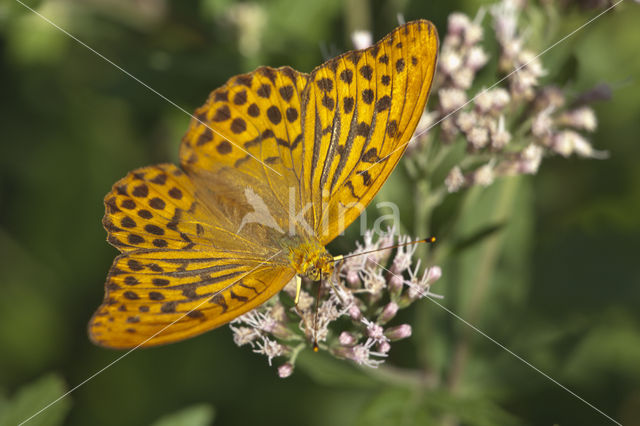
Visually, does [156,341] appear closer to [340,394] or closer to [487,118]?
[487,118]

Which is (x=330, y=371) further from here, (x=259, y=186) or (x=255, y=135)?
(x=255, y=135)

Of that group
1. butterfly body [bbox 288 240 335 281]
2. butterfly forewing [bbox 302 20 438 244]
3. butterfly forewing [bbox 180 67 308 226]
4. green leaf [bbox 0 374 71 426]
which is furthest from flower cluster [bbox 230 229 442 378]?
green leaf [bbox 0 374 71 426]

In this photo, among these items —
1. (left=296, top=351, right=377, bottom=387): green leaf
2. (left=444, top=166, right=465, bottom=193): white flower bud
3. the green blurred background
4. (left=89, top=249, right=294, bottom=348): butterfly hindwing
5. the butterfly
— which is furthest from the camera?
the green blurred background

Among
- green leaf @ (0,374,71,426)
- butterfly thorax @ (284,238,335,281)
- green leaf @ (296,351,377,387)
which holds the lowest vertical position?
green leaf @ (0,374,71,426)

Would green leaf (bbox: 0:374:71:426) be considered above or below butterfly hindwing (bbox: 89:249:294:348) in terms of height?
below

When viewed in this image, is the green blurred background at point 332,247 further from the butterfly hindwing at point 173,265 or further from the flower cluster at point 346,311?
the butterfly hindwing at point 173,265

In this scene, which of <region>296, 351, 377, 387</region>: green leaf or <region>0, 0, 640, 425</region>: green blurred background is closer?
<region>296, 351, 377, 387</region>: green leaf

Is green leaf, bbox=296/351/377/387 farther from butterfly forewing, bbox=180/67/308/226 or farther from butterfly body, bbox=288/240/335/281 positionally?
butterfly forewing, bbox=180/67/308/226
